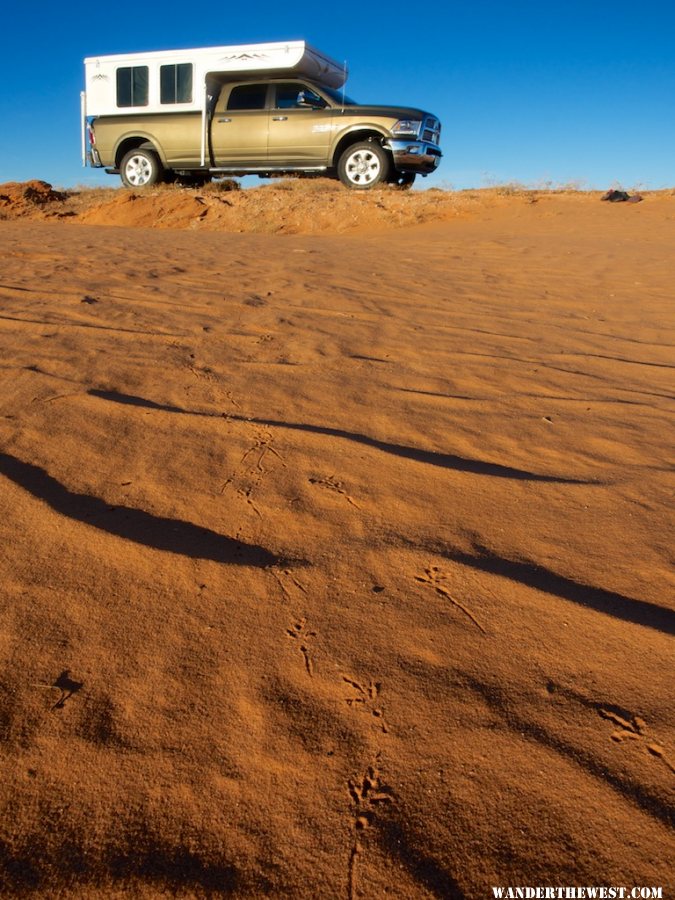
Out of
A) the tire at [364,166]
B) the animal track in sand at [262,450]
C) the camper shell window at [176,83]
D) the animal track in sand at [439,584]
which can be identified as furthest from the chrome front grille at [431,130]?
the animal track in sand at [439,584]

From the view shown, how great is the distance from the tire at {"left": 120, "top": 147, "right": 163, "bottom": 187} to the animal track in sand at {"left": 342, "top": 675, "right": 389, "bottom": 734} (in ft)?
45.1

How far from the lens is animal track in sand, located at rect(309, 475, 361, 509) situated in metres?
2.32

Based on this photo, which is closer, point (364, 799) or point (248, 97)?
point (364, 799)

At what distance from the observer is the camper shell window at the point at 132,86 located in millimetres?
12672

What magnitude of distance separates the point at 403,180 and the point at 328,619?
39.5ft

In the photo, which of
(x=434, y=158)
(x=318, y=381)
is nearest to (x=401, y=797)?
(x=318, y=381)

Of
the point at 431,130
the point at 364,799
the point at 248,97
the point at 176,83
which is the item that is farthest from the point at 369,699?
the point at 176,83

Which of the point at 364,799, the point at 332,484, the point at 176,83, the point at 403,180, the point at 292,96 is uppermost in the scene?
the point at 176,83

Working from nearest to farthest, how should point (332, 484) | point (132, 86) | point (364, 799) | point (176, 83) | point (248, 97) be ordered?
point (364, 799), point (332, 484), point (248, 97), point (176, 83), point (132, 86)

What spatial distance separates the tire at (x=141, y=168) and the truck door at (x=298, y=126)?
2.75 meters

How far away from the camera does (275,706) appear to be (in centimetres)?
146

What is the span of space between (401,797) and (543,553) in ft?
3.22

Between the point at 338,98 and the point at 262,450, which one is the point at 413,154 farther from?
the point at 262,450

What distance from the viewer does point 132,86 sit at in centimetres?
1276
